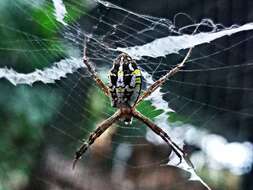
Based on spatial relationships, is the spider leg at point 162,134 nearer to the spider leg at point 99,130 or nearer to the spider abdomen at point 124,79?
the spider leg at point 99,130

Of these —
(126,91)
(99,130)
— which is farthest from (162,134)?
(126,91)

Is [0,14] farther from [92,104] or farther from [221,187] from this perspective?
[221,187]

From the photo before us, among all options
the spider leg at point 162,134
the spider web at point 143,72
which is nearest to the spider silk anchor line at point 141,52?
the spider web at point 143,72

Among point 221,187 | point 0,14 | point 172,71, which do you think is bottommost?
point 221,187

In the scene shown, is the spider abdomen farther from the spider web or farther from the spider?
the spider web

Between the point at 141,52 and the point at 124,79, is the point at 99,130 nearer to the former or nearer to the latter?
the point at 141,52

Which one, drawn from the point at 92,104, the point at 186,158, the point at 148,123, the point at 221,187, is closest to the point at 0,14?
the point at 92,104

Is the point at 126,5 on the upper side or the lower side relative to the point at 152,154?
upper
